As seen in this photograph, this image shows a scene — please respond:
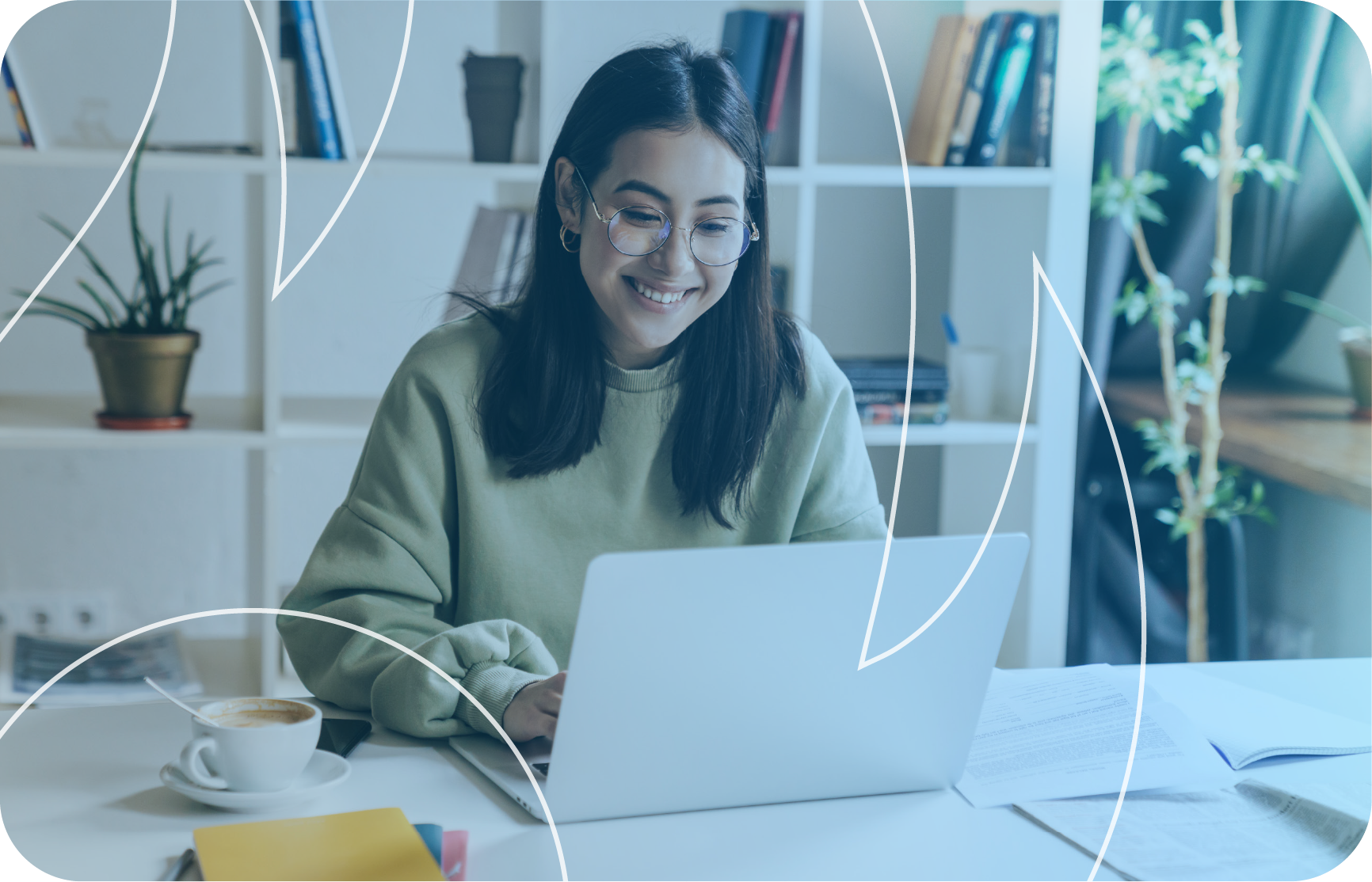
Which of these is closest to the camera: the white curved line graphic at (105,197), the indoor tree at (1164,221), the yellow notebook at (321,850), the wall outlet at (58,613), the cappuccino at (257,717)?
the yellow notebook at (321,850)

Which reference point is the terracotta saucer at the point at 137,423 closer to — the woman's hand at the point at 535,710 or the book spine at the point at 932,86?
the woman's hand at the point at 535,710

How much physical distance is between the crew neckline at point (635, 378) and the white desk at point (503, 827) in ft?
1.68

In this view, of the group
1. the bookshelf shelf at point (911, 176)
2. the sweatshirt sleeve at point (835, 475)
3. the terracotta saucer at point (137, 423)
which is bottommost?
the terracotta saucer at point (137, 423)

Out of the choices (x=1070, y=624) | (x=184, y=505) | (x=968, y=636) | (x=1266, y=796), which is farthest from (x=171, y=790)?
(x=1070, y=624)

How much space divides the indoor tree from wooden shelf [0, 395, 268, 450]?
1.72m

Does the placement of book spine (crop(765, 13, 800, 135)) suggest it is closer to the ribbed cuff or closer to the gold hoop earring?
→ the gold hoop earring

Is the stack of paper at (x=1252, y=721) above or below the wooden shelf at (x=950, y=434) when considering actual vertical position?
below

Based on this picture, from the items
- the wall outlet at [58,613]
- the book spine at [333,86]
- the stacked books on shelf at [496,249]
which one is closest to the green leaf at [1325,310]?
the stacked books on shelf at [496,249]

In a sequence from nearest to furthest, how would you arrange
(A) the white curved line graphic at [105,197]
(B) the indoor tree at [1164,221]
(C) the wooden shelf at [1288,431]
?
1. (C) the wooden shelf at [1288,431]
2. (A) the white curved line graphic at [105,197]
3. (B) the indoor tree at [1164,221]

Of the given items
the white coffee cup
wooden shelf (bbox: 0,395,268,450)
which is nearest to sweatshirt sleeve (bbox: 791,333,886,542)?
the white coffee cup

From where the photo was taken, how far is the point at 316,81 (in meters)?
1.94

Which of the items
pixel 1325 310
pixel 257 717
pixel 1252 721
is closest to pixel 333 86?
pixel 257 717

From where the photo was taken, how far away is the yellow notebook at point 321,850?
0.73m

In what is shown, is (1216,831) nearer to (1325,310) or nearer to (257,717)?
(257,717)
